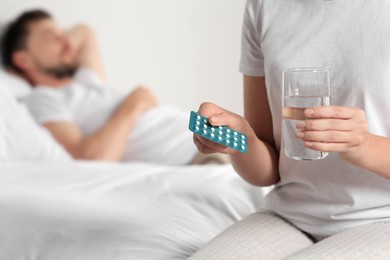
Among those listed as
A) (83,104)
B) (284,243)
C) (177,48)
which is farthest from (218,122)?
(177,48)

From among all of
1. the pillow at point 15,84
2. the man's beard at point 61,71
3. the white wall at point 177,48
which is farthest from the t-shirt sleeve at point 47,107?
the white wall at point 177,48

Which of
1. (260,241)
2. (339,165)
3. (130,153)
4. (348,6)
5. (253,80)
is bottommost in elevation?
(130,153)

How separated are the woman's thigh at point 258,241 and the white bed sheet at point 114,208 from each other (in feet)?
0.79

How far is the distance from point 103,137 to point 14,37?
2.56ft

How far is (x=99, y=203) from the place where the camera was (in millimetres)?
2008

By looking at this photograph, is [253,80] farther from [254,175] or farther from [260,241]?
[260,241]

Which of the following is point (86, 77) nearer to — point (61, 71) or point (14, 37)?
point (61, 71)

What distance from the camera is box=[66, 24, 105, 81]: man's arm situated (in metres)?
3.46

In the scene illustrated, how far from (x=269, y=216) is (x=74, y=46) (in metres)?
2.17

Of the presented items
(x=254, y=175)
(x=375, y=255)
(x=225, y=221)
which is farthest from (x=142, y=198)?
(x=375, y=255)

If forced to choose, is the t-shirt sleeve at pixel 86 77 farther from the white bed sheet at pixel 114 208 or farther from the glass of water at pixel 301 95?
the glass of water at pixel 301 95

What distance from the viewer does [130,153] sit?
2.94 m

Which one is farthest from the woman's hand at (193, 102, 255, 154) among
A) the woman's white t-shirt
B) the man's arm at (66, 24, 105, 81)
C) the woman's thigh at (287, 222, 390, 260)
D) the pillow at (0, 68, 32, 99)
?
the man's arm at (66, 24, 105, 81)

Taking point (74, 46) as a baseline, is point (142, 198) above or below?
below
